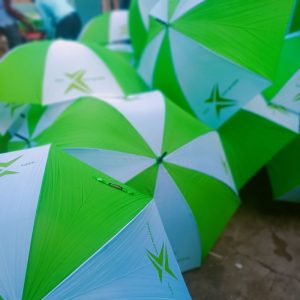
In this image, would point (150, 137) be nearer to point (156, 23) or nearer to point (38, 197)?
point (38, 197)

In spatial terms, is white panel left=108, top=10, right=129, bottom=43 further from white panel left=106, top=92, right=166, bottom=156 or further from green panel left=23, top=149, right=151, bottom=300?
green panel left=23, top=149, right=151, bottom=300

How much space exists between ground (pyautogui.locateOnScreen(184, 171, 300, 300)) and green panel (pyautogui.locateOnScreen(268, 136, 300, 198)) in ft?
0.80

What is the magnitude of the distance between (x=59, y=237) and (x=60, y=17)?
4.70 meters

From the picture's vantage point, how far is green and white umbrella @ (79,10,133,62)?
4.22 m

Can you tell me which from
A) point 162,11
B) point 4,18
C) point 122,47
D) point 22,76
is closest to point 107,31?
point 122,47

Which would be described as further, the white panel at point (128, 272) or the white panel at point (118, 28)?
the white panel at point (118, 28)

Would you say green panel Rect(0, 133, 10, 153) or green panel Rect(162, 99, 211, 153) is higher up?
green panel Rect(162, 99, 211, 153)

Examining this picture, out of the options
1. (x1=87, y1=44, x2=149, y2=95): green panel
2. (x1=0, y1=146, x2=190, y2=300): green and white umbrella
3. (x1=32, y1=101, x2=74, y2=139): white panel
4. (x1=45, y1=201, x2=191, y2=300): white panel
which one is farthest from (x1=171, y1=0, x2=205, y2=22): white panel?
(x1=45, y1=201, x2=191, y2=300): white panel

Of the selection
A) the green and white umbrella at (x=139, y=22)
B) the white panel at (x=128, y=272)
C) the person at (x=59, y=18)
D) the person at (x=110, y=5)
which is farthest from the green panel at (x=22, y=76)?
the person at (x=110, y=5)

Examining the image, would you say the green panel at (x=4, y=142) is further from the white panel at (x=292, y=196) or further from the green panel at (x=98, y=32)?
the white panel at (x=292, y=196)

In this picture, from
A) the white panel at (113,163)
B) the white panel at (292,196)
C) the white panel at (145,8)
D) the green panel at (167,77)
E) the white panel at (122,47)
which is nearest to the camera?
the white panel at (113,163)

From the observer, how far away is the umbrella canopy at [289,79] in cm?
264

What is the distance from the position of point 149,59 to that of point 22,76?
1.12 m

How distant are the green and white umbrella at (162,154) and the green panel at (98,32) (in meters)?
1.90
